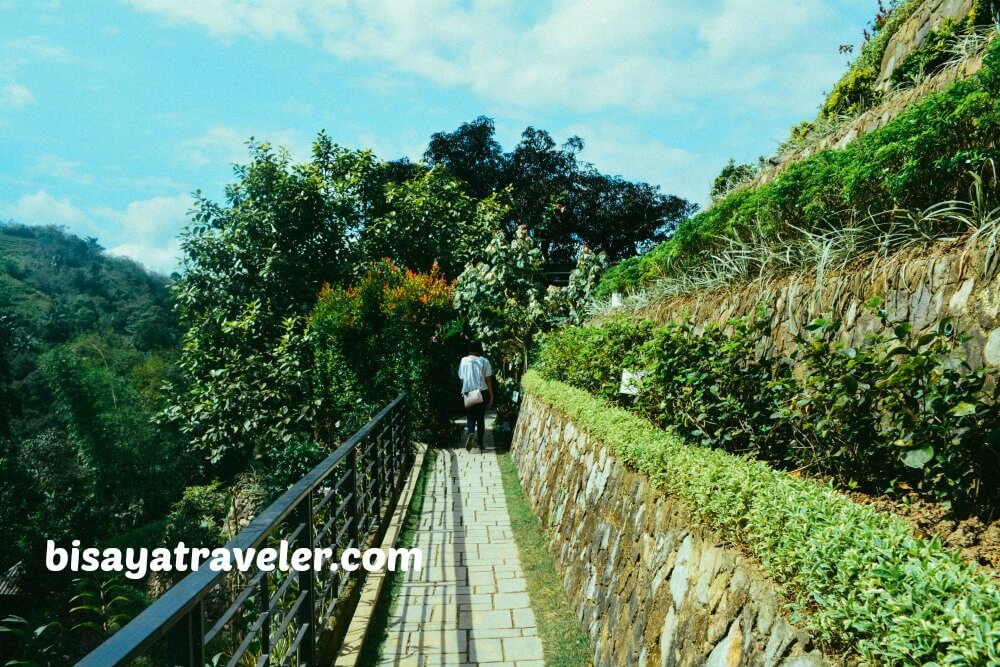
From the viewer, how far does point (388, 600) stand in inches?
184

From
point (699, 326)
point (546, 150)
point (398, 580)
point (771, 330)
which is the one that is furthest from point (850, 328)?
point (546, 150)

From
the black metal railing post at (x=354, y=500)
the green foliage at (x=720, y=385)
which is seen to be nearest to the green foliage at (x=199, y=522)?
the black metal railing post at (x=354, y=500)

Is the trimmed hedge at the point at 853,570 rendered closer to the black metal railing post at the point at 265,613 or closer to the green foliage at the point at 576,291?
the black metal railing post at the point at 265,613

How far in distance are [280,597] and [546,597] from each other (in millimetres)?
2443

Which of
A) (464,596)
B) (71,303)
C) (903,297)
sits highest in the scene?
(71,303)

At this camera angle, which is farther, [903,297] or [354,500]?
[354,500]

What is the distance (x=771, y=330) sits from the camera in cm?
411

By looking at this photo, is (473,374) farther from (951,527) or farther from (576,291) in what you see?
(951,527)

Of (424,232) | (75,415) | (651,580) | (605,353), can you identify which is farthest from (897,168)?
(75,415)

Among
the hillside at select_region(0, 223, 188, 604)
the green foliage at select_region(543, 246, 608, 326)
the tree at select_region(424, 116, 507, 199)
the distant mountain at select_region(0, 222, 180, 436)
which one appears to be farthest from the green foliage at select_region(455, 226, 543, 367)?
the distant mountain at select_region(0, 222, 180, 436)

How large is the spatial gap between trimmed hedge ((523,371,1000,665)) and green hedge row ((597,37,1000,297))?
7.42 feet

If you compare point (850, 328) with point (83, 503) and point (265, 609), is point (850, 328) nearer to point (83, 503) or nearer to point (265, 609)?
point (265, 609)

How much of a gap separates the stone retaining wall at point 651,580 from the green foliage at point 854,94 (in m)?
6.05

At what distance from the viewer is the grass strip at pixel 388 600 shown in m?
3.86
